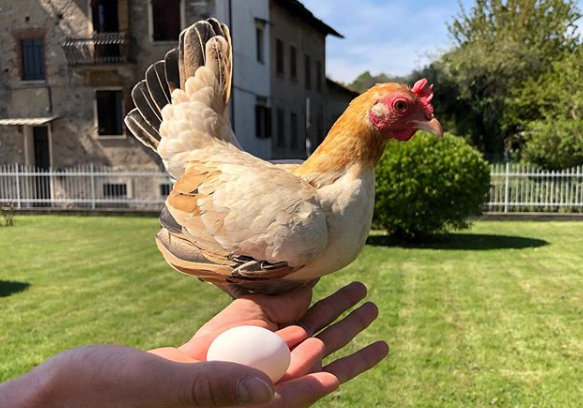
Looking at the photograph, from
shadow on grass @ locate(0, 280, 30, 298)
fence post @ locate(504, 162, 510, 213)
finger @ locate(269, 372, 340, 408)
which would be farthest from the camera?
fence post @ locate(504, 162, 510, 213)

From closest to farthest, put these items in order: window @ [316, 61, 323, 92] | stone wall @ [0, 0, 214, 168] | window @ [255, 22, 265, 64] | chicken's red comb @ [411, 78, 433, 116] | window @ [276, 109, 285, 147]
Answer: chicken's red comb @ [411, 78, 433, 116] < stone wall @ [0, 0, 214, 168] < window @ [255, 22, 265, 64] < window @ [276, 109, 285, 147] < window @ [316, 61, 323, 92]

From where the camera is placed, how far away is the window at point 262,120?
21391 millimetres

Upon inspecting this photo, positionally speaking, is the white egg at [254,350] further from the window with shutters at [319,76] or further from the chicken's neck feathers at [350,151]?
the window with shutters at [319,76]

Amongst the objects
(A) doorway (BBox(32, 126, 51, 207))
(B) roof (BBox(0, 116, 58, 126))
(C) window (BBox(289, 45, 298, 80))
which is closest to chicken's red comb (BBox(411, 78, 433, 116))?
(A) doorway (BBox(32, 126, 51, 207))

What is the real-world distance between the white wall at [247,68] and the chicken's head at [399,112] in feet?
54.7

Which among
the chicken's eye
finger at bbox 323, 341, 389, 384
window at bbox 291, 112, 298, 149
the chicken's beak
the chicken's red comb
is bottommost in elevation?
finger at bbox 323, 341, 389, 384

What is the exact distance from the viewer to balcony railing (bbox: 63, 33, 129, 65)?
58.9 feet

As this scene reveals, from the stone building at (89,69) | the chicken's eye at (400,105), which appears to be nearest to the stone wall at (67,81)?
the stone building at (89,69)

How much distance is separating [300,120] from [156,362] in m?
25.3

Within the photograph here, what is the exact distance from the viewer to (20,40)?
62.6 ft

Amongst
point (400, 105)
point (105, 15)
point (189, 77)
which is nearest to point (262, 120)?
point (105, 15)

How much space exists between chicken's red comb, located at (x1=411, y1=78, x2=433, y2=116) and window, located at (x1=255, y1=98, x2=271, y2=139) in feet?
62.6

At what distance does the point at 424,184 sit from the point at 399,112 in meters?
8.24

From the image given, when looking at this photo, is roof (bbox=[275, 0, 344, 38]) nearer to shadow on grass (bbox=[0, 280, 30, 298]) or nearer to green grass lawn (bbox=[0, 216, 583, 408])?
green grass lawn (bbox=[0, 216, 583, 408])
